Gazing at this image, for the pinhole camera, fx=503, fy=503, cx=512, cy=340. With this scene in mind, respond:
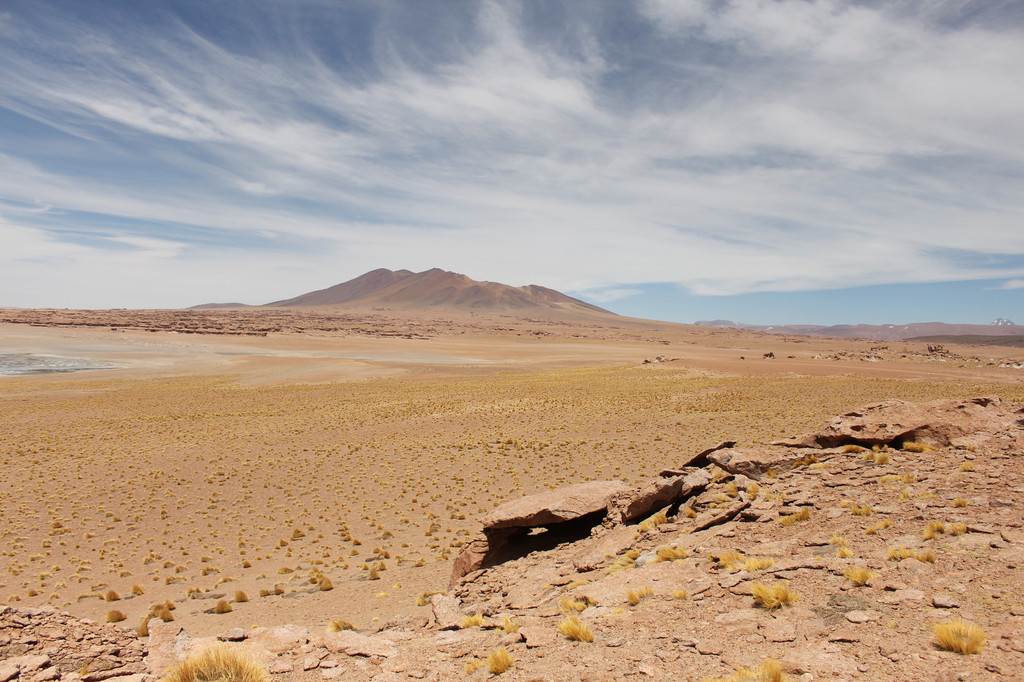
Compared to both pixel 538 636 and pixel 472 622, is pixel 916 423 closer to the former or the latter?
pixel 538 636

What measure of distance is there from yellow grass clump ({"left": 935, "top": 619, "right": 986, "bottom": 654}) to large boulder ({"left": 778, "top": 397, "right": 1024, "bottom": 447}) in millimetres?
7226

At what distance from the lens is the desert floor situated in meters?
11.7

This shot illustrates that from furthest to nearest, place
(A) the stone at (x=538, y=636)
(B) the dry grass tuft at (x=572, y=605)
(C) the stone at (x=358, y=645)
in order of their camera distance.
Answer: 1. (B) the dry grass tuft at (x=572, y=605)
2. (C) the stone at (x=358, y=645)
3. (A) the stone at (x=538, y=636)

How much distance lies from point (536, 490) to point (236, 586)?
9.46 meters

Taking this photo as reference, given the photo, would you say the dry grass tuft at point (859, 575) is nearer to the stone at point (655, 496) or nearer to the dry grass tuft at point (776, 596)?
the dry grass tuft at point (776, 596)

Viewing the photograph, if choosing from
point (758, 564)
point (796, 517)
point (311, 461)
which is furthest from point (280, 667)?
point (311, 461)

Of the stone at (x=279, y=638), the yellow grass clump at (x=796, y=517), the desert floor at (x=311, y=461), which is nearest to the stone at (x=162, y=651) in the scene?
the stone at (x=279, y=638)

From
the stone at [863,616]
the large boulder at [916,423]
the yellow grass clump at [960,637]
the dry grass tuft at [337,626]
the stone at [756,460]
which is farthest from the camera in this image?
the stone at [756,460]

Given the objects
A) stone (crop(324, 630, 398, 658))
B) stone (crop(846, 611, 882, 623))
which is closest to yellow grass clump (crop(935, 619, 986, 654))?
stone (crop(846, 611, 882, 623))

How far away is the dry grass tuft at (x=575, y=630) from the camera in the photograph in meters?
6.25

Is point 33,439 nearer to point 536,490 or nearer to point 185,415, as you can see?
point 185,415

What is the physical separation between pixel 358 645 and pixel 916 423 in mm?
11838

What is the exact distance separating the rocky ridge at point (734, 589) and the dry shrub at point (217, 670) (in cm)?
54

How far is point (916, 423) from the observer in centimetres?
1091
